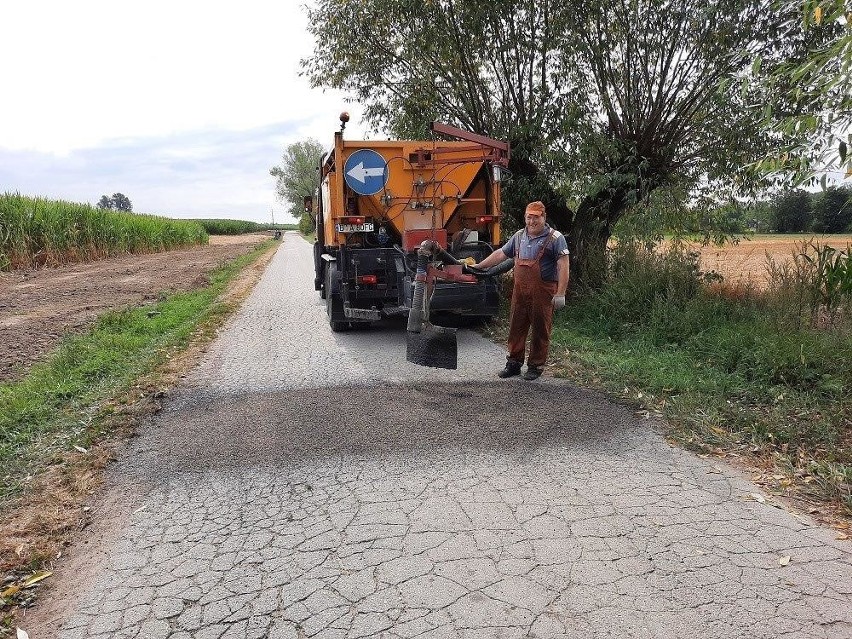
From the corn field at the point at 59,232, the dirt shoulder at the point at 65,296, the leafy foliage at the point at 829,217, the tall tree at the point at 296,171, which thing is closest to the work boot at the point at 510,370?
the leafy foliage at the point at 829,217

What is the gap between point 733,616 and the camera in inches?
96.5

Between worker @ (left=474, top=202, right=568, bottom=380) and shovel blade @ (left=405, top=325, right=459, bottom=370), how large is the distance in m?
0.64

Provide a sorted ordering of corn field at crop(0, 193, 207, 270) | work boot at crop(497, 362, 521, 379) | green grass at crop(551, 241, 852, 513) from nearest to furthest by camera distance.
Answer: green grass at crop(551, 241, 852, 513), work boot at crop(497, 362, 521, 379), corn field at crop(0, 193, 207, 270)

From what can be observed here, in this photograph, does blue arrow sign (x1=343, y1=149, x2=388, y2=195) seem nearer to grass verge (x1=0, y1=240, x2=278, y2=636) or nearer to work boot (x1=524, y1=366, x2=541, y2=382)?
grass verge (x1=0, y1=240, x2=278, y2=636)

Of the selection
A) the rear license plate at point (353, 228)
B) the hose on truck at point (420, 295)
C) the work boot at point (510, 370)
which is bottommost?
the work boot at point (510, 370)

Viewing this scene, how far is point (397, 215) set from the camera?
846 cm

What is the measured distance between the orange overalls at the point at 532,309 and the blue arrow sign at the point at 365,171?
2.89 m

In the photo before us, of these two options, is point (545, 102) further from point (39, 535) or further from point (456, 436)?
point (39, 535)

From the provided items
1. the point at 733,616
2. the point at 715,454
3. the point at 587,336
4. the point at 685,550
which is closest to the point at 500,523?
the point at 685,550

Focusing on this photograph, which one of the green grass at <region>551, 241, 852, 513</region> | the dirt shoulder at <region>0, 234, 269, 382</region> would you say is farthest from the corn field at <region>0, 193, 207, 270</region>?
the green grass at <region>551, 241, 852, 513</region>

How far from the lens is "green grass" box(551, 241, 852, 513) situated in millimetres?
4203

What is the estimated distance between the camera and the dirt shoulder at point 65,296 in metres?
8.21

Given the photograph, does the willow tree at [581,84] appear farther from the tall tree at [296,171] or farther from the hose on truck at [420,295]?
the tall tree at [296,171]

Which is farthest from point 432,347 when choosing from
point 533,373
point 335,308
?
point 335,308
